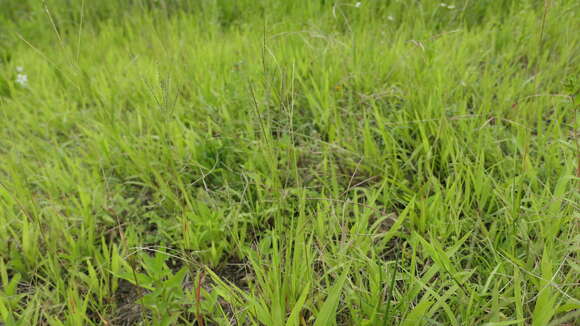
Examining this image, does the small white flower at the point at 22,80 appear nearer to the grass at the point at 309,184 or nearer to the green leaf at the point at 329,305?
the grass at the point at 309,184

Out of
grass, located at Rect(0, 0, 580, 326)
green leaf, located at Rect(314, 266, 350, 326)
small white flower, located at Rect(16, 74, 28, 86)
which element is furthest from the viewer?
small white flower, located at Rect(16, 74, 28, 86)

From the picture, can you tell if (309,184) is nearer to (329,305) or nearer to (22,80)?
(329,305)

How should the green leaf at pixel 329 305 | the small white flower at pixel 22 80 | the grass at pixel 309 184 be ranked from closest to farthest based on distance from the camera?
the green leaf at pixel 329 305 < the grass at pixel 309 184 < the small white flower at pixel 22 80

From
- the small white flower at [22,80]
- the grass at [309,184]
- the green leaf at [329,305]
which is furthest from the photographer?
the small white flower at [22,80]

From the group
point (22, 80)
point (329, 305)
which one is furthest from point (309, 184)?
point (22, 80)

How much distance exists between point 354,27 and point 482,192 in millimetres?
1413

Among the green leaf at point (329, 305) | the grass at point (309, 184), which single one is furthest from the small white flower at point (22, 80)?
the green leaf at point (329, 305)

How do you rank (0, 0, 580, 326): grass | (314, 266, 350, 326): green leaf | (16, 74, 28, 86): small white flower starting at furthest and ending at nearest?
(16, 74, 28, 86): small white flower < (0, 0, 580, 326): grass < (314, 266, 350, 326): green leaf

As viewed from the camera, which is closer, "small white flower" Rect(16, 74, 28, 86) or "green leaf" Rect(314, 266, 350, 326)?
"green leaf" Rect(314, 266, 350, 326)

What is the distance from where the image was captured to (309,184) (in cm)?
139

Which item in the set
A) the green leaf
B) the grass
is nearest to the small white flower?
the grass

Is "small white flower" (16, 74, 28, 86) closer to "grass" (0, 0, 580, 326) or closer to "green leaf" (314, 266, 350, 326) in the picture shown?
"grass" (0, 0, 580, 326)

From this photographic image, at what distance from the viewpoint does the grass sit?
94cm

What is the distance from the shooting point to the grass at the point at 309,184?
0.94 m
